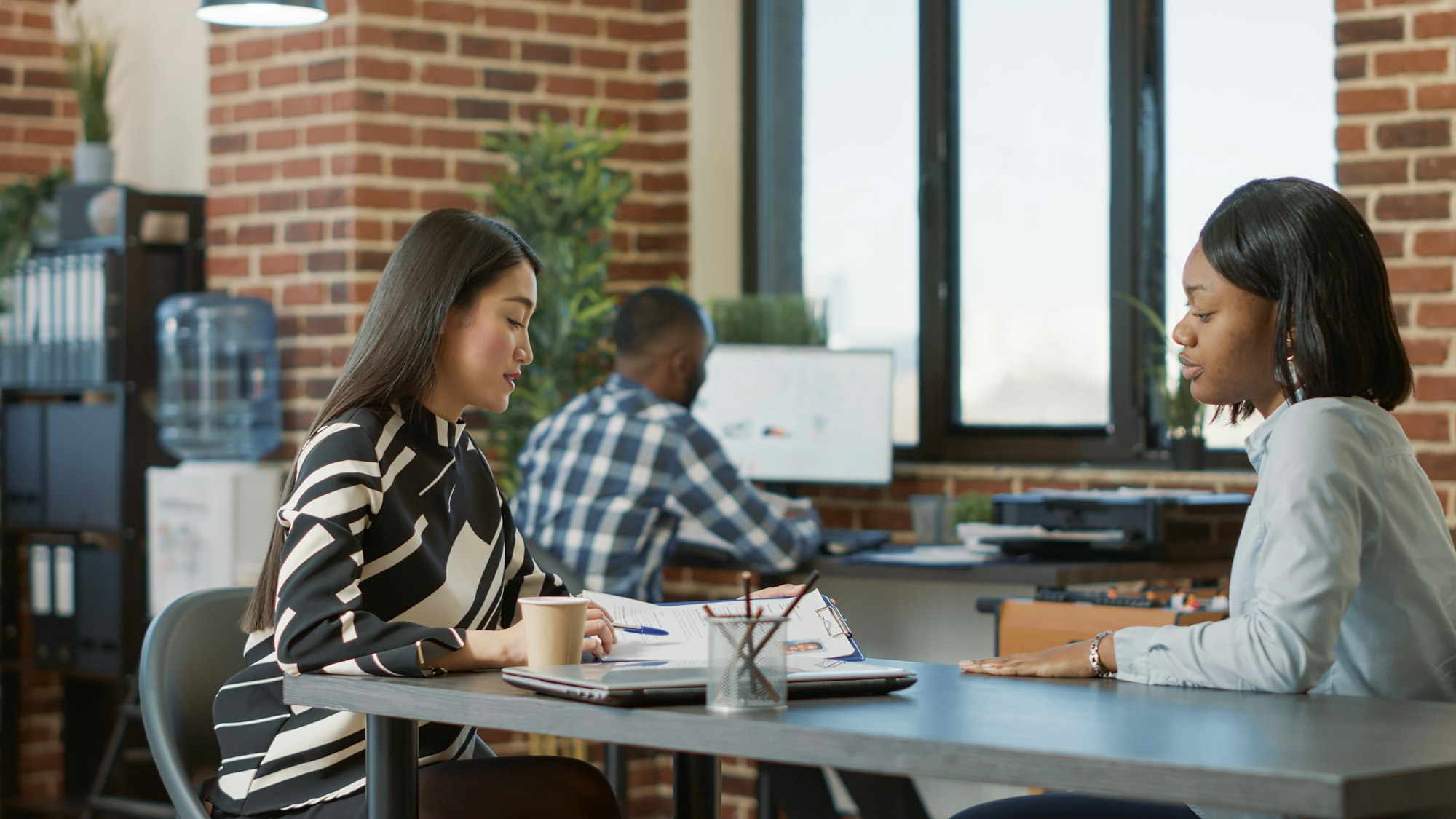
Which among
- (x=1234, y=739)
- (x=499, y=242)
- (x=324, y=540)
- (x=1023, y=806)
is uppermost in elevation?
(x=499, y=242)

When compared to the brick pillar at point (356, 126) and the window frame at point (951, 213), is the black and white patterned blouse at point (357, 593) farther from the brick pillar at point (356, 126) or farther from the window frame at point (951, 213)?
the window frame at point (951, 213)

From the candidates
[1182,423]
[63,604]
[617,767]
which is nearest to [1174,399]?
[1182,423]

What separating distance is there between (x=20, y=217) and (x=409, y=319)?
3.22m

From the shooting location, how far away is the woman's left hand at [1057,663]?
67.1 inches

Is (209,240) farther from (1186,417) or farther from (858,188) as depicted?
(1186,417)

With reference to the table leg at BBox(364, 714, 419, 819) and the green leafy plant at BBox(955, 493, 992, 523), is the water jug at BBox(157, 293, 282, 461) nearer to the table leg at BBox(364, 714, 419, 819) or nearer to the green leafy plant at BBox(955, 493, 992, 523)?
the green leafy plant at BBox(955, 493, 992, 523)

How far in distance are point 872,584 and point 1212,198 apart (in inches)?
48.9

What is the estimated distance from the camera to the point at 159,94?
15.4 feet

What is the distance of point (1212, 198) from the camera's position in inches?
158

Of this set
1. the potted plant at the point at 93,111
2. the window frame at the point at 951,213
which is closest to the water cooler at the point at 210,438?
the potted plant at the point at 93,111

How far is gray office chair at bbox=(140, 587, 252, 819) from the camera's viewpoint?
206 cm

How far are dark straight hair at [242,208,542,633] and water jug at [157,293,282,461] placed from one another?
96.1 inches

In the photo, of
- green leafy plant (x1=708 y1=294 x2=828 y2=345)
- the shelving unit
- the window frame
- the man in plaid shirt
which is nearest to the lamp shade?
the man in plaid shirt

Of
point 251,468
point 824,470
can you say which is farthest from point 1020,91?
point 251,468
